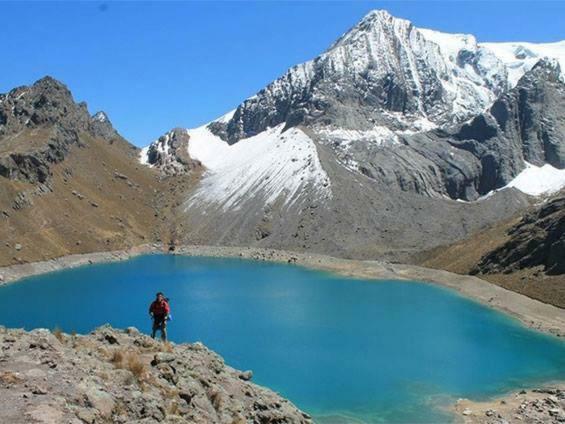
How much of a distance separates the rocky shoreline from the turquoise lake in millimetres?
2879

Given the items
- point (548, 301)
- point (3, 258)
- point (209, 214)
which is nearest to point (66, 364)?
point (548, 301)

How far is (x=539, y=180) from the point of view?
558 feet

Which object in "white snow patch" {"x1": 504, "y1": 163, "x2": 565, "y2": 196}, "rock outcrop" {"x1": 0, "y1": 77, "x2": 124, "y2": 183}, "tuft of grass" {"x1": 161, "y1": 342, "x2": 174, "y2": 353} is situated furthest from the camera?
"white snow patch" {"x1": 504, "y1": 163, "x2": 565, "y2": 196}

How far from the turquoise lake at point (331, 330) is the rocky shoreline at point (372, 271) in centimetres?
288

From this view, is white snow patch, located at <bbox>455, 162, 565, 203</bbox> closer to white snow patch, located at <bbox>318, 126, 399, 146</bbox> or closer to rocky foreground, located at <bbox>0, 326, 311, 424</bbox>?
white snow patch, located at <bbox>318, 126, 399, 146</bbox>

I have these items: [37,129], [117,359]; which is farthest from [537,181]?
[117,359]

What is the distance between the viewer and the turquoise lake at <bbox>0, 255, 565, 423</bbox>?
147 ft

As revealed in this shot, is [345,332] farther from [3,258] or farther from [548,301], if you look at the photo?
[3,258]

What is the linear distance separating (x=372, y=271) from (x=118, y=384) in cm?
9871

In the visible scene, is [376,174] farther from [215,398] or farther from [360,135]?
[215,398]

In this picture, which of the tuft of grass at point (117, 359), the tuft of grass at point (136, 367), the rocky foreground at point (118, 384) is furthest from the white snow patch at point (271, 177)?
the tuft of grass at point (136, 367)

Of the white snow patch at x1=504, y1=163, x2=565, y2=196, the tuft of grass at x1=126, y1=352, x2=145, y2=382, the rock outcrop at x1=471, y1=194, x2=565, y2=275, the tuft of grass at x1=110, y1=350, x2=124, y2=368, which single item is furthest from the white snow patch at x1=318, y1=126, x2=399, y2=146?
the tuft of grass at x1=126, y1=352, x2=145, y2=382

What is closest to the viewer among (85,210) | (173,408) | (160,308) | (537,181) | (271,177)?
(173,408)

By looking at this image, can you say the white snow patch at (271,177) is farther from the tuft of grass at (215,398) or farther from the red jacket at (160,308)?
the tuft of grass at (215,398)
